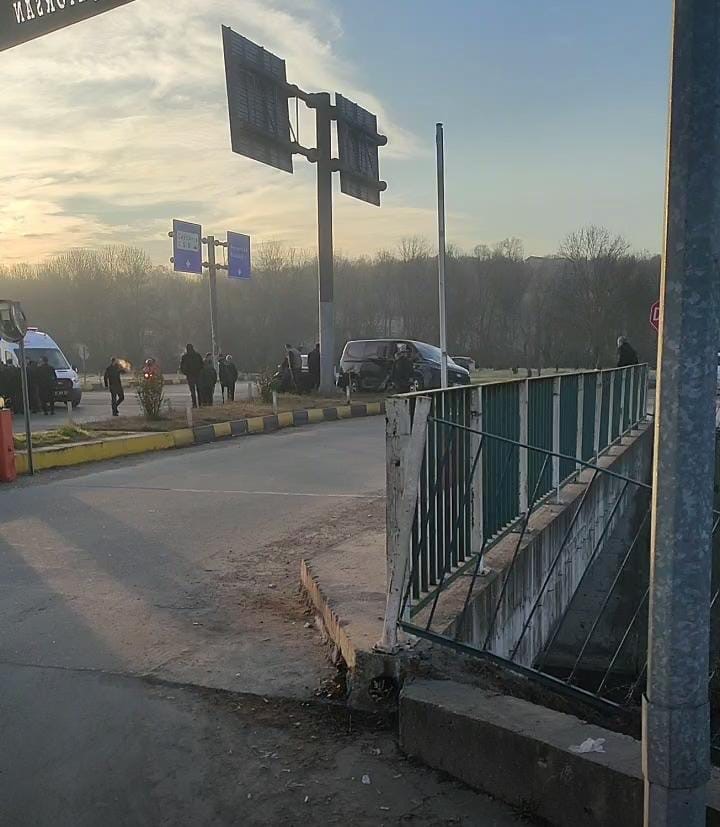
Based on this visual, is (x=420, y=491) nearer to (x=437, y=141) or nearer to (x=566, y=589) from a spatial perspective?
(x=566, y=589)

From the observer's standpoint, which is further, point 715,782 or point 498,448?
point 498,448

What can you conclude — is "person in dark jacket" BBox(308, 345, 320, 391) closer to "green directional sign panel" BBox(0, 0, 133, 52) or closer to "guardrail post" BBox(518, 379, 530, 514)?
"guardrail post" BBox(518, 379, 530, 514)

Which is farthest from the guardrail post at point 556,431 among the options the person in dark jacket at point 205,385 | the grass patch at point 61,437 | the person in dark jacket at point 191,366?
the person in dark jacket at point 205,385

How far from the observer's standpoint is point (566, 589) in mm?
6934

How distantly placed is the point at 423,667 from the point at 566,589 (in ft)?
12.7

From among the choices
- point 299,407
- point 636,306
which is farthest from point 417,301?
point 299,407

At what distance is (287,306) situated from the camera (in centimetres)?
8631

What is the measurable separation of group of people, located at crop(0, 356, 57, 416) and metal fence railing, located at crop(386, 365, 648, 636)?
58.2 feet

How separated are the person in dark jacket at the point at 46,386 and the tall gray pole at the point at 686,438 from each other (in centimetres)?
2186

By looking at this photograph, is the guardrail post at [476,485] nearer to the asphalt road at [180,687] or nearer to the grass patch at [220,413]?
the asphalt road at [180,687]

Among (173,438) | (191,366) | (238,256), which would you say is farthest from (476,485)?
(238,256)

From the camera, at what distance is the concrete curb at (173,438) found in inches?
453

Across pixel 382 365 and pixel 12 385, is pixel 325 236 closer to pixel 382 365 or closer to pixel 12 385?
pixel 382 365

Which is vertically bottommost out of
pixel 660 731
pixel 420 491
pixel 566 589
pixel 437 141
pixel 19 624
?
pixel 566 589
